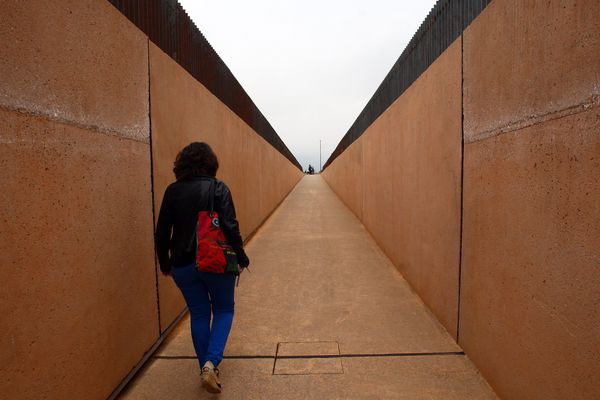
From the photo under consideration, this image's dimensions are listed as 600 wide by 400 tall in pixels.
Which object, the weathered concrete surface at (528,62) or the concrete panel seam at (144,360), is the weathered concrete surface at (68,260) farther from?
the weathered concrete surface at (528,62)

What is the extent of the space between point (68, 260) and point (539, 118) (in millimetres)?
2838

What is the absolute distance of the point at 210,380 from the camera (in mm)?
2439

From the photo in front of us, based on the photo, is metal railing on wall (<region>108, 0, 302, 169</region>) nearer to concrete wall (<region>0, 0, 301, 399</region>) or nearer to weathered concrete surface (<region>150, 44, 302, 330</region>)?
weathered concrete surface (<region>150, 44, 302, 330</region>)

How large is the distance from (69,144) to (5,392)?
131 cm

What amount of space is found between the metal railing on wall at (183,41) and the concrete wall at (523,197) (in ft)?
9.28

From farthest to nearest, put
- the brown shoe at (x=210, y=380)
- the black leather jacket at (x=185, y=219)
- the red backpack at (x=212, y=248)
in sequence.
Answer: the black leather jacket at (x=185, y=219) < the red backpack at (x=212, y=248) < the brown shoe at (x=210, y=380)

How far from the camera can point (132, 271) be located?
2.86m

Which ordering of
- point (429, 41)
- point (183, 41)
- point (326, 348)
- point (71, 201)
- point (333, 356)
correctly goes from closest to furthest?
1. point (71, 201)
2. point (333, 356)
3. point (326, 348)
4. point (429, 41)
5. point (183, 41)

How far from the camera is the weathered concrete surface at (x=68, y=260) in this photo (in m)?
1.72

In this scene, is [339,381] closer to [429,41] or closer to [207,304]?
[207,304]

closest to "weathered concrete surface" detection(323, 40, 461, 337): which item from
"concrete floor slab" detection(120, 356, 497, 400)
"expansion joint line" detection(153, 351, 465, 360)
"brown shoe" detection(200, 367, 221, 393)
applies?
"expansion joint line" detection(153, 351, 465, 360)

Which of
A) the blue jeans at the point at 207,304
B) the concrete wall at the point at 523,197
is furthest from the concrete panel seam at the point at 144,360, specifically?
the concrete wall at the point at 523,197

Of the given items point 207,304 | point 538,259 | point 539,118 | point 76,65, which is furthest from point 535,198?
point 76,65

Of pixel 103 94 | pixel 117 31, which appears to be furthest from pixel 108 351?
pixel 117 31
